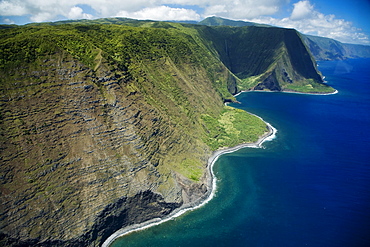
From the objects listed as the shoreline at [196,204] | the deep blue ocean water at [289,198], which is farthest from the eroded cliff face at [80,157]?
the deep blue ocean water at [289,198]

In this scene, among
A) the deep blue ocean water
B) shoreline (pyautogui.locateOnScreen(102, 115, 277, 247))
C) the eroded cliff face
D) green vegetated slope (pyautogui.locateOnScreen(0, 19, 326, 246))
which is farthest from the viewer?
shoreline (pyautogui.locateOnScreen(102, 115, 277, 247))

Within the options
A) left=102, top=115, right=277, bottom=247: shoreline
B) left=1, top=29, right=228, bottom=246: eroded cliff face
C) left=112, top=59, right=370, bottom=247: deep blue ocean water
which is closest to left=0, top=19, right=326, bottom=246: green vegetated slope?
left=1, top=29, right=228, bottom=246: eroded cliff face

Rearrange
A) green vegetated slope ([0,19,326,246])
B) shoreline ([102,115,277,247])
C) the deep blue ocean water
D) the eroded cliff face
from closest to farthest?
the eroded cliff face
green vegetated slope ([0,19,326,246])
the deep blue ocean water
shoreline ([102,115,277,247])

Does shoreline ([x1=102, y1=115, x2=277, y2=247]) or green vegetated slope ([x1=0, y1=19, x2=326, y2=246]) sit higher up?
green vegetated slope ([x1=0, y1=19, x2=326, y2=246])

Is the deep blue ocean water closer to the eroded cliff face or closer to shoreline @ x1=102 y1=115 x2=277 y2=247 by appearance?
shoreline @ x1=102 y1=115 x2=277 y2=247

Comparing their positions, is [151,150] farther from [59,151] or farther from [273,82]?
[273,82]

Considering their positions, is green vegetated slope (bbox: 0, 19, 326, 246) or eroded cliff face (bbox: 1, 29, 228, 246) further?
green vegetated slope (bbox: 0, 19, 326, 246)

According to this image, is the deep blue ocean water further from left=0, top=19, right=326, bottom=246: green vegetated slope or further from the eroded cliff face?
the eroded cliff face

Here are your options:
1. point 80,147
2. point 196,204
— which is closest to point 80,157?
point 80,147

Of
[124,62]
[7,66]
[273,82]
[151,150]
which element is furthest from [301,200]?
[273,82]
